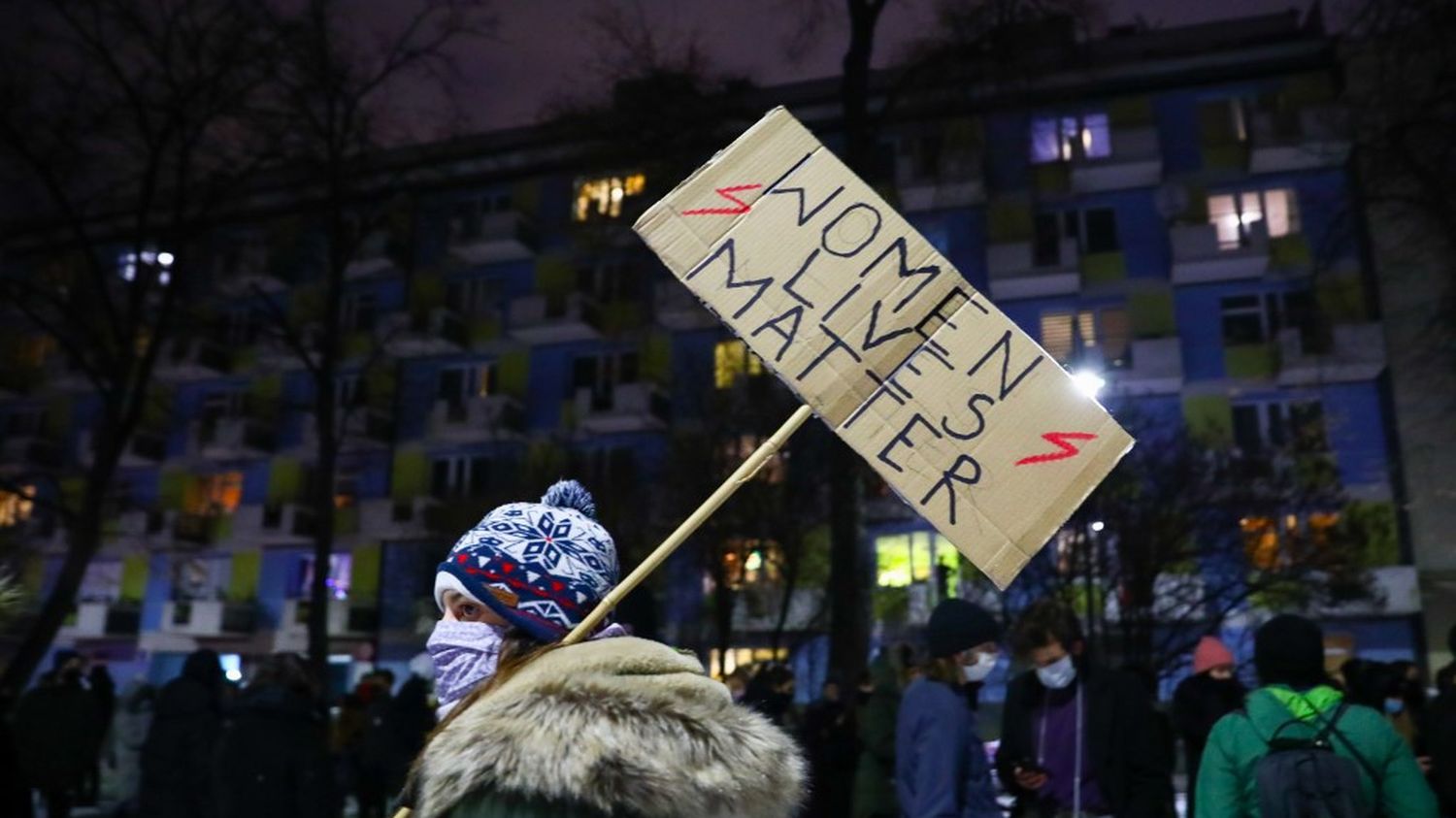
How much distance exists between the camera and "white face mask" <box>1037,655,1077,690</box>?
5.57 metres

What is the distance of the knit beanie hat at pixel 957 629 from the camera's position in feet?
16.6

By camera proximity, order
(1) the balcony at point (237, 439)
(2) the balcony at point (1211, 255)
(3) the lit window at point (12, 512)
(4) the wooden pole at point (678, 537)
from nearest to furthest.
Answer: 1. (4) the wooden pole at point (678, 537)
2. (2) the balcony at point (1211, 255)
3. (3) the lit window at point (12, 512)
4. (1) the balcony at point (237, 439)

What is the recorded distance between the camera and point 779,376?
263 centimetres

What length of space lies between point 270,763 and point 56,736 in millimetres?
6539

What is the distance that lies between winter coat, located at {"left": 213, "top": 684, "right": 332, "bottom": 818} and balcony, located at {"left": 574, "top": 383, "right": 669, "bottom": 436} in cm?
2476

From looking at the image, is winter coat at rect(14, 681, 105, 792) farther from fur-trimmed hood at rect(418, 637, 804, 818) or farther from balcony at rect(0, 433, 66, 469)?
balcony at rect(0, 433, 66, 469)

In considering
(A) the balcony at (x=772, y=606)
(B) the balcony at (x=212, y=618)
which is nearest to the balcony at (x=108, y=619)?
(B) the balcony at (x=212, y=618)

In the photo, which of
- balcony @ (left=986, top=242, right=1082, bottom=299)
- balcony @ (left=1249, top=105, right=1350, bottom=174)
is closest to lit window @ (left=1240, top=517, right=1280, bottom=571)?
balcony @ (left=986, top=242, right=1082, bottom=299)

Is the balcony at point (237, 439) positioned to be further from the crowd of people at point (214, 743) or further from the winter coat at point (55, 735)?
the winter coat at point (55, 735)

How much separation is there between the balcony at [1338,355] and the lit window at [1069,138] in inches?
253

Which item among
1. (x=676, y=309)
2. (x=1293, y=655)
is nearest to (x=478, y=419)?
(x=676, y=309)

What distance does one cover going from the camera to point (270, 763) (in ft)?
20.0

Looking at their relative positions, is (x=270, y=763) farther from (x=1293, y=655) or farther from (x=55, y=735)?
(x=55, y=735)

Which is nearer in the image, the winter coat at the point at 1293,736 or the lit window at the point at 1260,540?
the winter coat at the point at 1293,736
